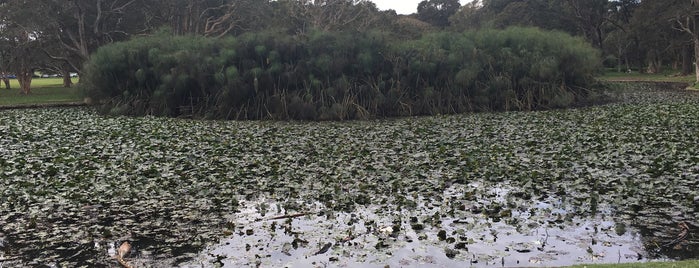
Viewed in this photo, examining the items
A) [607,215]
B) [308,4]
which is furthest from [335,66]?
[308,4]

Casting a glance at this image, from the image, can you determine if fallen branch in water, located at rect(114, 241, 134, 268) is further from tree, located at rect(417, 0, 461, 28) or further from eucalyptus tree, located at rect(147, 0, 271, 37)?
tree, located at rect(417, 0, 461, 28)

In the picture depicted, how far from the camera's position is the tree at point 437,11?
74.9 meters

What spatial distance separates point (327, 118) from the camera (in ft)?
65.0

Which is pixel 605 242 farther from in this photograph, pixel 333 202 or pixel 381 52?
pixel 381 52

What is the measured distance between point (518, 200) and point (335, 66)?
13.6 meters

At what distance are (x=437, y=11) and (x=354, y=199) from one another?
70.6 meters

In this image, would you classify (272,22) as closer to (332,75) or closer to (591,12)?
(332,75)

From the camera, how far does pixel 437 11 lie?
75438mm

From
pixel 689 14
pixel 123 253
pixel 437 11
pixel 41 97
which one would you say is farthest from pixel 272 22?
pixel 437 11

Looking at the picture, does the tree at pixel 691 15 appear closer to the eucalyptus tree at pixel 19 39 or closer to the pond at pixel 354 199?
the pond at pixel 354 199

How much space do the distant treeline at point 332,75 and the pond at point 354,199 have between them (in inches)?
242

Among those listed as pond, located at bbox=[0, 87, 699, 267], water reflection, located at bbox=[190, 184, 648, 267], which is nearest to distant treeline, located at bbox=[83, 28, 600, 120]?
pond, located at bbox=[0, 87, 699, 267]

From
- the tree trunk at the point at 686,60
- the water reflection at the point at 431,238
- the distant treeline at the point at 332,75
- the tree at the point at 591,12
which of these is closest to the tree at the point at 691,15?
the tree trunk at the point at 686,60

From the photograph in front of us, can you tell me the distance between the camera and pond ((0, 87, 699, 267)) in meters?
5.89
